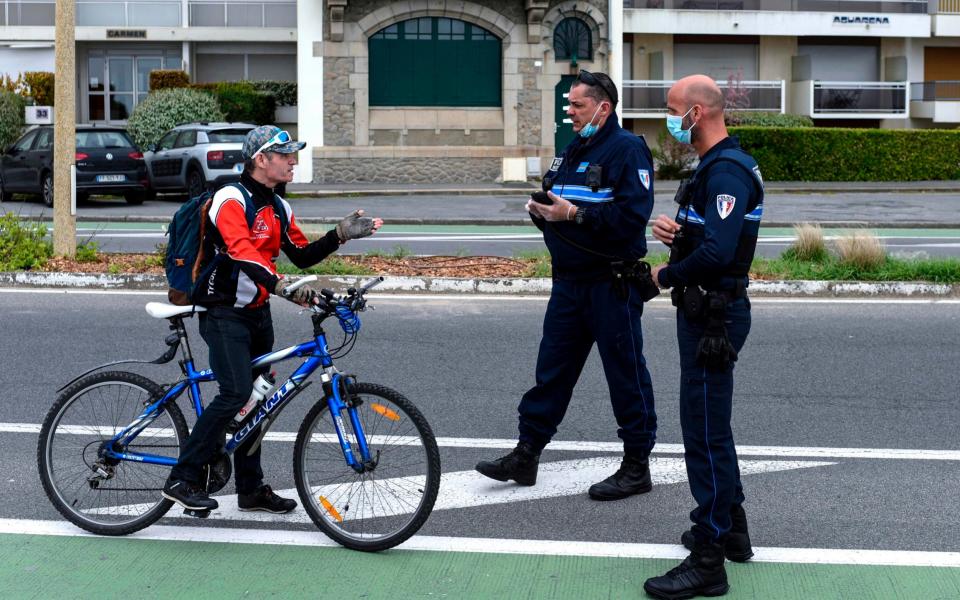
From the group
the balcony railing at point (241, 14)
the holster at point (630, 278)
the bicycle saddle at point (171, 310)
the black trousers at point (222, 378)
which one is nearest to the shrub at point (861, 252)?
the holster at point (630, 278)

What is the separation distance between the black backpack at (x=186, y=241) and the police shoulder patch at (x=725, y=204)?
1.91 metres

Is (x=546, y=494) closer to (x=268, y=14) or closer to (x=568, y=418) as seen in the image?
(x=568, y=418)

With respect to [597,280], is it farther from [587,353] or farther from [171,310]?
[171,310]

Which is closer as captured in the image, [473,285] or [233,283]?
[233,283]

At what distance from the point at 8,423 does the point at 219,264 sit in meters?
2.68

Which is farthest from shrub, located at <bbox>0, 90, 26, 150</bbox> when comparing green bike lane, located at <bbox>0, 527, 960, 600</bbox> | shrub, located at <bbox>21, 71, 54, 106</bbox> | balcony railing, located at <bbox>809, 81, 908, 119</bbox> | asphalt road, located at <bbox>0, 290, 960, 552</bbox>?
green bike lane, located at <bbox>0, 527, 960, 600</bbox>

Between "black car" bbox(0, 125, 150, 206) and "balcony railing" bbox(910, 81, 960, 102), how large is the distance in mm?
26106

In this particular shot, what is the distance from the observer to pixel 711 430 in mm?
5004

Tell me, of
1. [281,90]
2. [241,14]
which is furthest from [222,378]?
[241,14]

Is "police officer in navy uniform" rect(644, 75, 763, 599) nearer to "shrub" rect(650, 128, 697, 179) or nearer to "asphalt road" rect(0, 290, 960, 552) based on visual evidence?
"asphalt road" rect(0, 290, 960, 552)

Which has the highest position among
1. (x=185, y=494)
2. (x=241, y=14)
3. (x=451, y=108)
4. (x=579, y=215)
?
(x=241, y=14)

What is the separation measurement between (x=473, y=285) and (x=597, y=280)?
6327 millimetres

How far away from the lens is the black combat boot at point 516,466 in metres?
6.21

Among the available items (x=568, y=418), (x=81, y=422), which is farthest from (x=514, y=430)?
(x=81, y=422)
